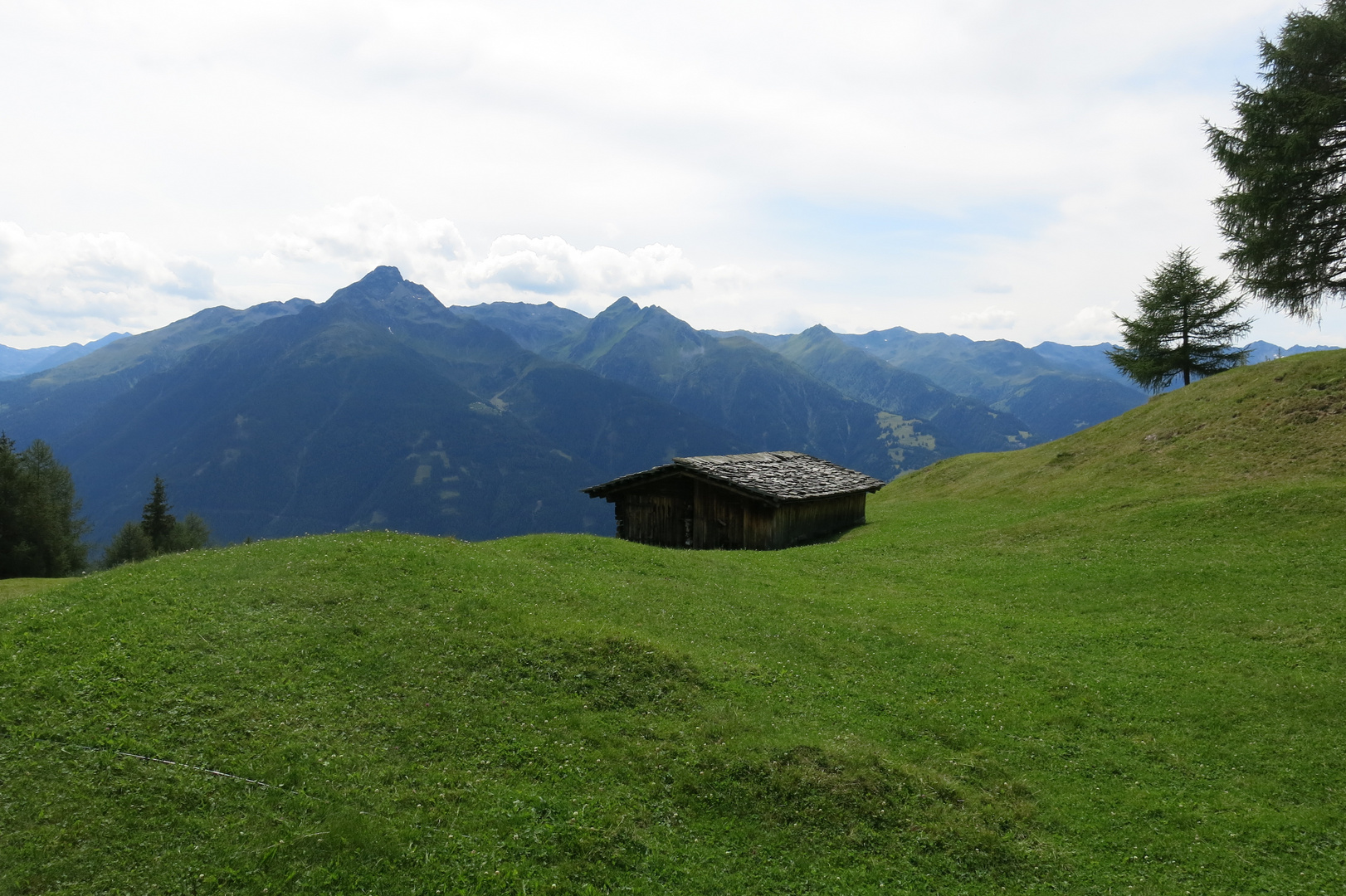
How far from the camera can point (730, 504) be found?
43812 millimetres

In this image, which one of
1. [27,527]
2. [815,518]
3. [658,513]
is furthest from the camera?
[27,527]

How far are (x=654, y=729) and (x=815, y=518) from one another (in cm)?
3270

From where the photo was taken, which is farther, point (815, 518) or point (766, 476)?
point (815, 518)

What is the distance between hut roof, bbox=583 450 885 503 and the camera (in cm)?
4306

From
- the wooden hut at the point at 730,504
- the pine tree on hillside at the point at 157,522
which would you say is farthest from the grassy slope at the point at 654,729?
the pine tree on hillside at the point at 157,522

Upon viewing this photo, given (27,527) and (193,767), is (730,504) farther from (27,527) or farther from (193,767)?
(27,527)

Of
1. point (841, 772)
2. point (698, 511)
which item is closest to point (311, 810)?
point (841, 772)

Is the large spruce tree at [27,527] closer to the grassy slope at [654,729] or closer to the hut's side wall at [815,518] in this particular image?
the grassy slope at [654,729]

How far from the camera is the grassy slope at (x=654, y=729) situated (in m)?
11.3

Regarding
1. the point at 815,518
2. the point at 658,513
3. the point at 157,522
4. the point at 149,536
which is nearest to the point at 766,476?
the point at 815,518

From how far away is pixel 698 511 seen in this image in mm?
45125

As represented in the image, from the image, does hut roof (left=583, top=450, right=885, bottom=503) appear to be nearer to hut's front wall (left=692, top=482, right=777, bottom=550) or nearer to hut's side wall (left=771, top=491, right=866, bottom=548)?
hut's side wall (left=771, top=491, right=866, bottom=548)

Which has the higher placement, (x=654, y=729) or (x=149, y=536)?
(x=654, y=729)

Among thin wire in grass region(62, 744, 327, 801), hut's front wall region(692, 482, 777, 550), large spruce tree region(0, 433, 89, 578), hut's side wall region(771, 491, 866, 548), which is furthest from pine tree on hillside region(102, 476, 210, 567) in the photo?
thin wire in grass region(62, 744, 327, 801)
